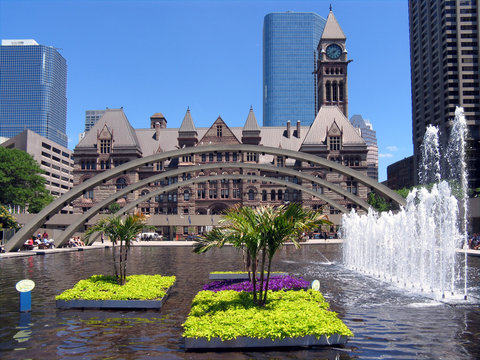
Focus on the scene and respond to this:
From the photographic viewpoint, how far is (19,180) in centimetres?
7862

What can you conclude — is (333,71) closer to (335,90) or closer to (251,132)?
(335,90)

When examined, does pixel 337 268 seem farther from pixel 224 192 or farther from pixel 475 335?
pixel 224 192

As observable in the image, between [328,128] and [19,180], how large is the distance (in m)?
59.3

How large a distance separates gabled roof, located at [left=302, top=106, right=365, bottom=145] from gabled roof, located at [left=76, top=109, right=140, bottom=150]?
119 ft

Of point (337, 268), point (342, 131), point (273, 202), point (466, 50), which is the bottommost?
point (337, 268)

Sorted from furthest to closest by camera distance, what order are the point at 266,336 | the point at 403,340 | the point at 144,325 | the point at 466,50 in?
the point at 466,50 < the point at 144,325 < the point at 403,340 < the point at 266,336

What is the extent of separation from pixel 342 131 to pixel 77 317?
8042 centimetres

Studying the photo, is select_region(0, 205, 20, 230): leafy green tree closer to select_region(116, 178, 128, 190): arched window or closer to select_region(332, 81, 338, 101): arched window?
select_region(116, 178, 128, 190): arched window

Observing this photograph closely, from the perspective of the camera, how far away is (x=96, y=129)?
93812 mm

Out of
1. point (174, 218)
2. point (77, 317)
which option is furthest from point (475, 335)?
point (174, 218)

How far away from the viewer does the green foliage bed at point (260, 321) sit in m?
10.6

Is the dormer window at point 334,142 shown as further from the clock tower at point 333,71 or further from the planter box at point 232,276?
the planter box at point 232,276

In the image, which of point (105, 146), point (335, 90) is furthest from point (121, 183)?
point (335, 90)

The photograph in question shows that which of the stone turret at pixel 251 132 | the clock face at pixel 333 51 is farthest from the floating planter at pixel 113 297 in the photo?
the clock face at pixel 333 51
